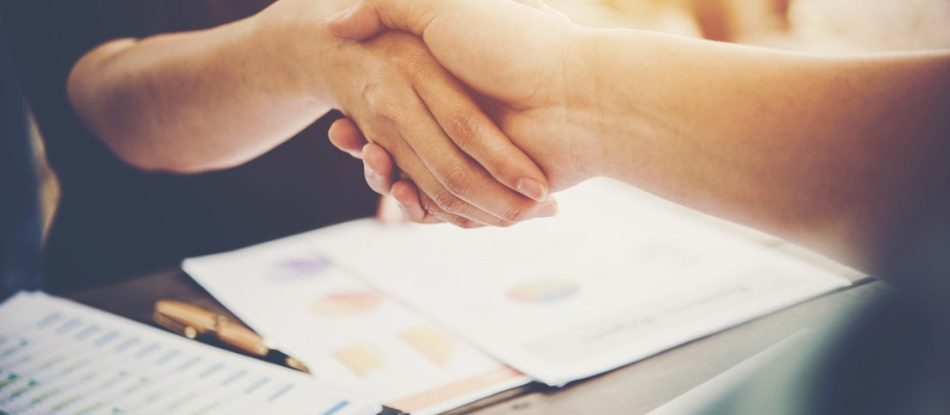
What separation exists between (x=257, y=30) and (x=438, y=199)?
0.97ft

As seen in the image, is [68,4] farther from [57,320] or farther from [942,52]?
[942,52]


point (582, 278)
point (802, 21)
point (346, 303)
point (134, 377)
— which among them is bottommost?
point (134, 377)

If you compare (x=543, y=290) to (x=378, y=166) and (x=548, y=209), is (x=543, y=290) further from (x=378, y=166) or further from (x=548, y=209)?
(x=378, y=166)

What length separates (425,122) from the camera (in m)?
0.74

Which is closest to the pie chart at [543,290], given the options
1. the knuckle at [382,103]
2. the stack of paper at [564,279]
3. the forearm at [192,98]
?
the stack of paper at [564,279]

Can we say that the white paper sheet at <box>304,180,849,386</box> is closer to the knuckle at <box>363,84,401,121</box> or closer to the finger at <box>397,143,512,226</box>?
the finger at <box>397,143,512,226</box>

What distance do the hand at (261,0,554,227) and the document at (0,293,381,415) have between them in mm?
268

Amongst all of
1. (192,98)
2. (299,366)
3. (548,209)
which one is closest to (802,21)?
(548,209)

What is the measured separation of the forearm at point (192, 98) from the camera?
33.6 inches

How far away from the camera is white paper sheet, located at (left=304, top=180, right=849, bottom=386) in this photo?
2.08 feet

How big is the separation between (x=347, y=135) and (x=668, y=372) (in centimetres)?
44

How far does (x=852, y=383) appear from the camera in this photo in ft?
1.41

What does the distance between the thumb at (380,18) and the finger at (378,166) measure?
12 cm

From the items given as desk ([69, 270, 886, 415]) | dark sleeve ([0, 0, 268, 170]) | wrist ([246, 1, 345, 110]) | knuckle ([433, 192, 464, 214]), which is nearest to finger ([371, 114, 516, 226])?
knuckle ([433, 192, 464, 214])
